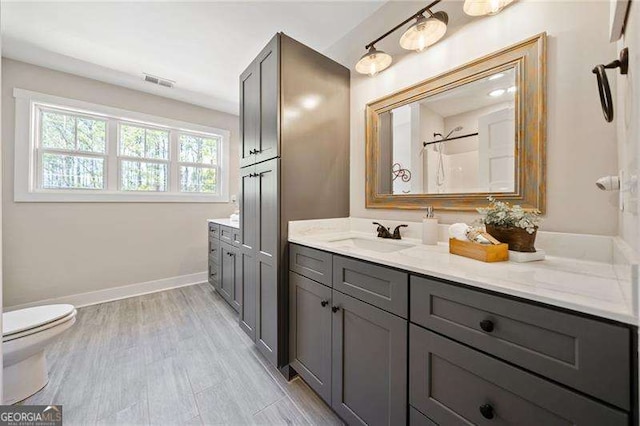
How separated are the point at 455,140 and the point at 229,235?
84.9 inches

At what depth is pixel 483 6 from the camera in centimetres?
122

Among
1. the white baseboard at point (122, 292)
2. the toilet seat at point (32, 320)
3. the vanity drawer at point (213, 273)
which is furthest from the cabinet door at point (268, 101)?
the white baseboard at point (122, 292)

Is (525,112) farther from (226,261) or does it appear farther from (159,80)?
(159,80)

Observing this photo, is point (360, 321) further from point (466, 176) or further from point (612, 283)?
point (466, 176)

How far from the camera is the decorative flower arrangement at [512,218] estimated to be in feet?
3.30

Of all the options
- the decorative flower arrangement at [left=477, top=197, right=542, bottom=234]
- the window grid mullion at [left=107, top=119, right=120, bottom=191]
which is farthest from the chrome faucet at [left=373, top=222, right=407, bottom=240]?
the window grid mullion at [left=107, top=119, right=120, bottom=191]

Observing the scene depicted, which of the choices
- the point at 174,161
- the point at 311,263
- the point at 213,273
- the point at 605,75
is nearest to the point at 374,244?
the point at 311,263

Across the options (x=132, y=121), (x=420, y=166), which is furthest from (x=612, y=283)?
(x=132, y=121)

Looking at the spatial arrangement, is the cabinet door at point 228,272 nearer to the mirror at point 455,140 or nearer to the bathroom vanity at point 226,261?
the bathroom vanity at point 226,261

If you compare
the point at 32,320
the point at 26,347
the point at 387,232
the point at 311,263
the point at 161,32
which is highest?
the point at 161,32

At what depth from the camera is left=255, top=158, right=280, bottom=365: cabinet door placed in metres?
1.59

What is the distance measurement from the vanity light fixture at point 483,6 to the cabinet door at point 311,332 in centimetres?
164

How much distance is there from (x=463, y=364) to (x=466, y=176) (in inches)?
39.0

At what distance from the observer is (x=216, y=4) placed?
181 cm
